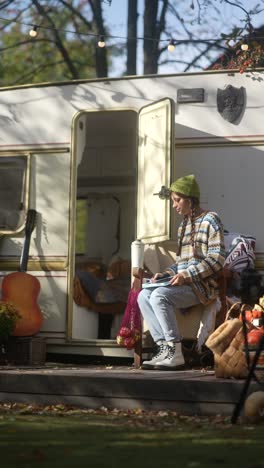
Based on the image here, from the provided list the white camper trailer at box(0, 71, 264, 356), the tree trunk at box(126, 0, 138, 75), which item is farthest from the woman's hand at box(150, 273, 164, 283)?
the tree trunk at box(126, 0, 138, 75)

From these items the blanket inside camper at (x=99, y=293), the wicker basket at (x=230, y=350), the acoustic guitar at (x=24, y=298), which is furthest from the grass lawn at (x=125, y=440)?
the blanket inside camper at (x=99, y=293)

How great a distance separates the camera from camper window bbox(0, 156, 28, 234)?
35.1 ft

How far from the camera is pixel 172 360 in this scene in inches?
353

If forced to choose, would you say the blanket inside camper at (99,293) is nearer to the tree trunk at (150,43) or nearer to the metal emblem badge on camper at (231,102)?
the metal emblem badge on camper at (231,102)

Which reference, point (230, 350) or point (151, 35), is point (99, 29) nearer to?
point (151, 35)

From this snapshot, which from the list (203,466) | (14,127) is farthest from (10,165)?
(203,466)

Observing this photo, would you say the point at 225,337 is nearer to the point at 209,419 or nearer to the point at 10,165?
the point at 209,419

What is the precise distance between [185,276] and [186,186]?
2.52ft

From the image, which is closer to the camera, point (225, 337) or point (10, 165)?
point (225, 337)

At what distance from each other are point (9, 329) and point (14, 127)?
2.17 meters

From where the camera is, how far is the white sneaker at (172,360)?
8961 mm

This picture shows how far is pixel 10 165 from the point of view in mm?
10758

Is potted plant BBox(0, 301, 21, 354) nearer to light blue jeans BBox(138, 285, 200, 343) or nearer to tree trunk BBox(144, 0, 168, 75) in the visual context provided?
light blue jeans BBox(138, 285, 200, 343)

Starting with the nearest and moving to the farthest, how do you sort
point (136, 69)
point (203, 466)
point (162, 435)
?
point (203, 466)
point (162, 435)
point (136, 69)
